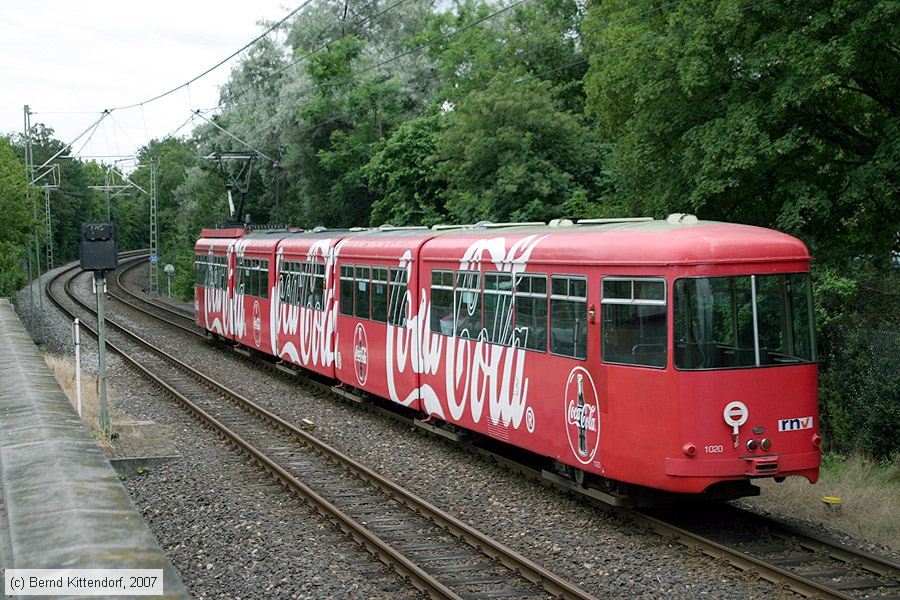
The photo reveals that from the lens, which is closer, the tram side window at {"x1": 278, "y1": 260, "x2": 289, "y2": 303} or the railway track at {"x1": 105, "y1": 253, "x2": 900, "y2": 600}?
the railway track at {"x1": 105, "y1": 253, "x2": 900, "y2": 600}

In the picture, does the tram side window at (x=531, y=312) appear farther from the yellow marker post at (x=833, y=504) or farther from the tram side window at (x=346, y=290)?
the tram side window at (x=346, y=290)

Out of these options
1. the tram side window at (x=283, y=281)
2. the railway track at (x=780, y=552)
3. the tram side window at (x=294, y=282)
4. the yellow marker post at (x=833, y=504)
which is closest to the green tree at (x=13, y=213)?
the tram side window at (x=283, y=281)

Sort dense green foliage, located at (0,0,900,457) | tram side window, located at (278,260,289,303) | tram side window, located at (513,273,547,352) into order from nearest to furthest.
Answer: tram side window, located at (513,273,547,352), dense green foliage, located at (0,0,900,457), tram side window, located at (278,260,289,303)

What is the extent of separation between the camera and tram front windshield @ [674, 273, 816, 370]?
Result: 988 centimetres

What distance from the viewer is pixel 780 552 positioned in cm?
970

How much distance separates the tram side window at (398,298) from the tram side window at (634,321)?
588cm

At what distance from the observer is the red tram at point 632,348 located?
32.3 feet

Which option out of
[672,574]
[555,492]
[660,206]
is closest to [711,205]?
[660,206]

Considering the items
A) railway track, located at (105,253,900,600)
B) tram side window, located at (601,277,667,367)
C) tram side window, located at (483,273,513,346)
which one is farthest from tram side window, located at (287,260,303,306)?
tram side window, located at (601,277,667,367)

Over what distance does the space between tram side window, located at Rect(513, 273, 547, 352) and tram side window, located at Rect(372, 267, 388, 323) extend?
4732 mm

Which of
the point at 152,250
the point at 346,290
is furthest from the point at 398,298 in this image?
the point at 152,250

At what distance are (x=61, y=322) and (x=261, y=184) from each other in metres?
16.1

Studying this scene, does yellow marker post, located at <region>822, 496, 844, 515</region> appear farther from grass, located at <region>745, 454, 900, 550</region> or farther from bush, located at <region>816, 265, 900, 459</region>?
bush, located at <region>816, 265, 900, 459</region>

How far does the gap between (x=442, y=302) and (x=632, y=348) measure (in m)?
4.85
